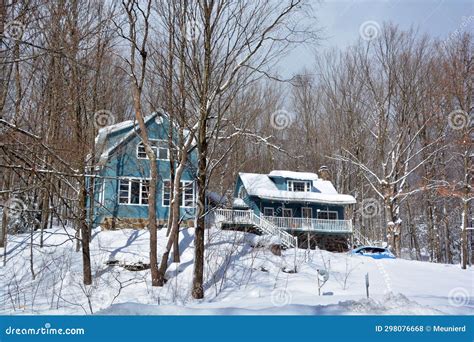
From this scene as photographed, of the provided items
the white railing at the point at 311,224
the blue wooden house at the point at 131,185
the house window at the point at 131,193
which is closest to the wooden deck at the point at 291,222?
the white railing at the point at 311,224

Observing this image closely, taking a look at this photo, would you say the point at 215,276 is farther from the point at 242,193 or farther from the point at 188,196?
the point at 242,193

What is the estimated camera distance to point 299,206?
19.2 meters

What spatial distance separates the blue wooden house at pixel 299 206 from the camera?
57.8ft

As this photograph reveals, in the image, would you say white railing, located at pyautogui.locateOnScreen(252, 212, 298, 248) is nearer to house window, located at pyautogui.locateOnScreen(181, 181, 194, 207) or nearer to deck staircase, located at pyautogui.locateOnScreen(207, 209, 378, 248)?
deck staircase, located at pyautogui.locateOnScreen(207, 209, 378, 248)

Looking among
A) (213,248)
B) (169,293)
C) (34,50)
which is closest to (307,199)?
(213,248)

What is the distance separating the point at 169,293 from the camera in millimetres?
8727

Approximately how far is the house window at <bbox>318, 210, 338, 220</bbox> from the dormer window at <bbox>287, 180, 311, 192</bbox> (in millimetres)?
1307

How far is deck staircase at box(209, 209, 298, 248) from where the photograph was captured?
1549cm

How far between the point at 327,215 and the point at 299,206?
4.86 ft

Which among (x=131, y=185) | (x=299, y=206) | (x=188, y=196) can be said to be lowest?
(x=299, y=206)

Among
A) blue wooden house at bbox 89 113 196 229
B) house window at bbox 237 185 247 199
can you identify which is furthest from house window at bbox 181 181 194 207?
house window at bbox 237 185 247 199

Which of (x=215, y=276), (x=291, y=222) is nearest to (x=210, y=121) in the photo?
(x=215, y=276)

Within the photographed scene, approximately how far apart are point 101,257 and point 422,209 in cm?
1892

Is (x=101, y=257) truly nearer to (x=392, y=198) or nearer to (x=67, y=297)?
(x=67, y=297)
